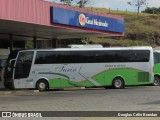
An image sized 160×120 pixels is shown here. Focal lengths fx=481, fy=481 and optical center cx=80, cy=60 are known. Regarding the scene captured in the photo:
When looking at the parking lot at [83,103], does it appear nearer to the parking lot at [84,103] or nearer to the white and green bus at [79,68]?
the parking lot at [84,103]

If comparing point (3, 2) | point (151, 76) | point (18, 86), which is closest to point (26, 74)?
point (18, 86)

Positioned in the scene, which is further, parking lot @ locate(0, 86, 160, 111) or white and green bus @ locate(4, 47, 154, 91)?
white and green bus @ locate(4, 47, 154, 91)

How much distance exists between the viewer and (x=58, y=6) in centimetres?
3241

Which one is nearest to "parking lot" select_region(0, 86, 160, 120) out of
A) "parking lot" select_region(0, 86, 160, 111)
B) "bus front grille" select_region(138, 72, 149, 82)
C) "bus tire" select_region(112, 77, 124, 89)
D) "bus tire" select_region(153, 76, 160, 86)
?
"parking lot" select_region(0, 86, 160, 111)

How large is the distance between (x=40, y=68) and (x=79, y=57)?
2.67 m

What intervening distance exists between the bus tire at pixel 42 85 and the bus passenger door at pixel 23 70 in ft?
2.35

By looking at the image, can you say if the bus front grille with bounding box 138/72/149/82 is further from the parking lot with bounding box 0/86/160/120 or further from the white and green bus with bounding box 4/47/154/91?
the parking lot with bounding box 0/86/160/120

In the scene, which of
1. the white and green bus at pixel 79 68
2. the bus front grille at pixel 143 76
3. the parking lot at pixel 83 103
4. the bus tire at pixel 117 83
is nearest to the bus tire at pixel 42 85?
the white and green bus at pixel 79 68

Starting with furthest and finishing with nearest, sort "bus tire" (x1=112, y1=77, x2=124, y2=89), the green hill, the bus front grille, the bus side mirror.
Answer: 1. the green hill
2. the bus front grille
3. "bus tire" (x1=112, y1=77, x2=124, y2=89)
4. the bus side mirror

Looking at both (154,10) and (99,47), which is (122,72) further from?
(154,10)

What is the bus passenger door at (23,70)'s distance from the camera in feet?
101

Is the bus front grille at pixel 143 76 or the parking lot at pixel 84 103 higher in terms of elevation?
the bus front grille at pixel 143 76

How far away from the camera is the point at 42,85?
30984mm

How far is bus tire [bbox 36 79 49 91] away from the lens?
30.8m
